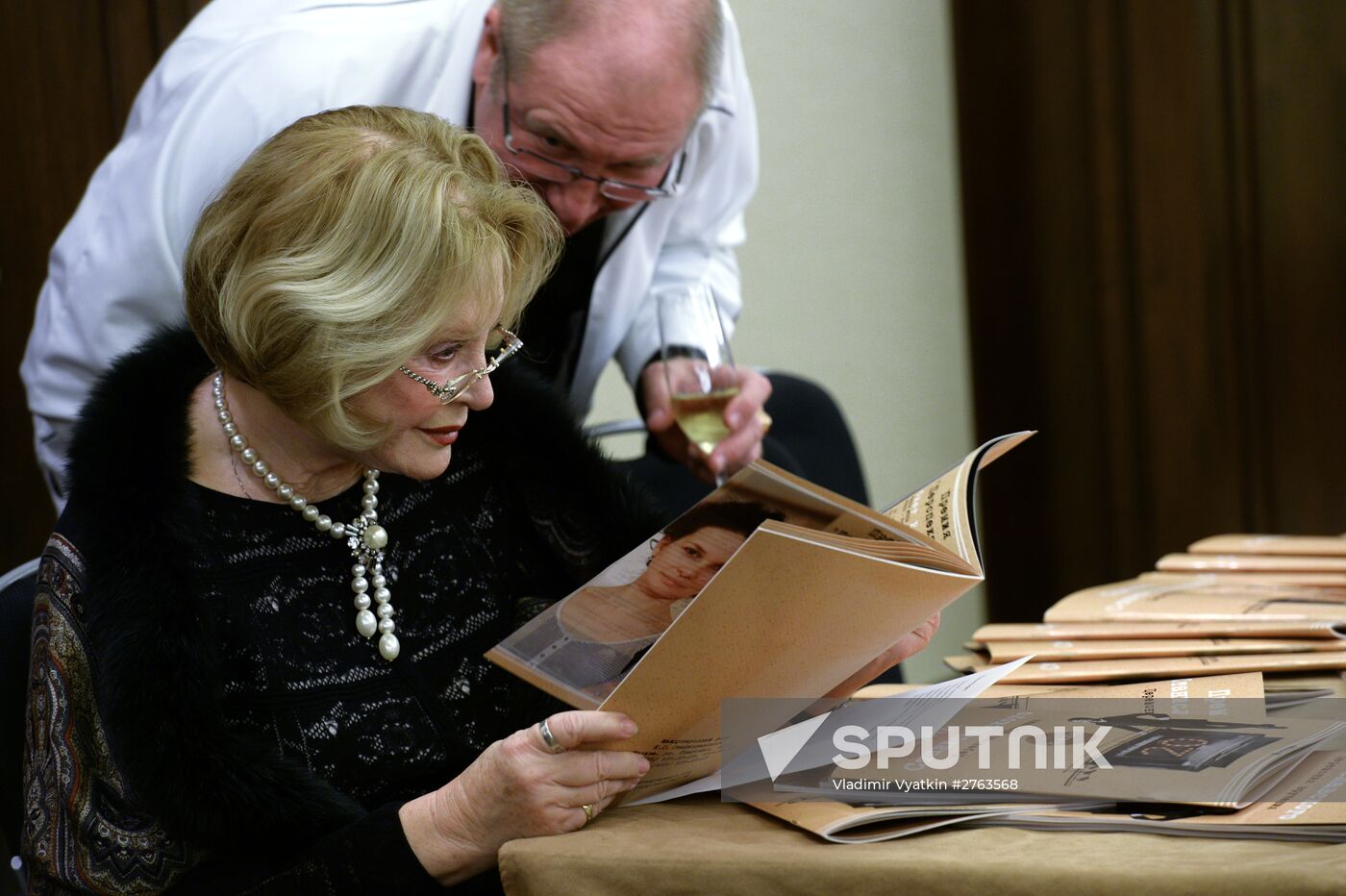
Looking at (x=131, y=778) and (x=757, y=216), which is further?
(x=757, y=216)

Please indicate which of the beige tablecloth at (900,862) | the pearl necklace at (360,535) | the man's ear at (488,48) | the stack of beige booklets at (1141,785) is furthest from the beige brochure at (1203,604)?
the man's ear at (488,48)

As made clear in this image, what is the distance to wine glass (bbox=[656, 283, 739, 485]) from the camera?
1.43 metres

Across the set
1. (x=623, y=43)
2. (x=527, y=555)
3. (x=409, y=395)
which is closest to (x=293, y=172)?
(x=409, y=395)

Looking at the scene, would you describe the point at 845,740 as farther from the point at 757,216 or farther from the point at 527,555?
the point at 757,216

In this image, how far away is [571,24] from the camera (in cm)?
160

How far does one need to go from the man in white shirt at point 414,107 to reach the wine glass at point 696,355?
0.02 meters

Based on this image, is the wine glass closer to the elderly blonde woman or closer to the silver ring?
the elderly blonde woman

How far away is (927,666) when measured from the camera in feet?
11.0

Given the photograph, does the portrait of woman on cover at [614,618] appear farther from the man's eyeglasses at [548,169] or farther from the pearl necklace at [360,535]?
the man's eyeglasses at [548,169]

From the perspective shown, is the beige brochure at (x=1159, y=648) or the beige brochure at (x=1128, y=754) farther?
the beige brochure at (x=1159, y=648)

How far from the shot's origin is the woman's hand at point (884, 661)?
108cm

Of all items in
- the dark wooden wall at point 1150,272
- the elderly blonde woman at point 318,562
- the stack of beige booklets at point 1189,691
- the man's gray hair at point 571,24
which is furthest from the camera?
the dark wooden wall at point 1150,272

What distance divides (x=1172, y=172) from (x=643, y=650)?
2.22 meters

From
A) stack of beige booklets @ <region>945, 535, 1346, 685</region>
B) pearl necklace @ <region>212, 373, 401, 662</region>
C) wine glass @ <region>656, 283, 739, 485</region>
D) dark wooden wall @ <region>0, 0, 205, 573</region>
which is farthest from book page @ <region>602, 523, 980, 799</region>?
dark wooden wall @ <region>0, 0, 205, 573</region>
